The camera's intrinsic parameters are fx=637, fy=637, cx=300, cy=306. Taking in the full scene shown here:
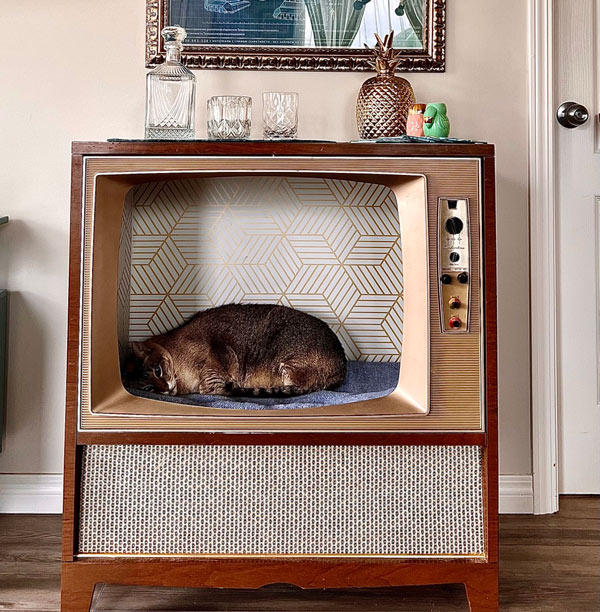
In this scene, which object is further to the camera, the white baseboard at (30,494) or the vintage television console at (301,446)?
the white baseboard at (30,494)

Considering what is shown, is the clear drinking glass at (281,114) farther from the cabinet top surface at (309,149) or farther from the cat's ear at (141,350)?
the cat's ear at (141,350)

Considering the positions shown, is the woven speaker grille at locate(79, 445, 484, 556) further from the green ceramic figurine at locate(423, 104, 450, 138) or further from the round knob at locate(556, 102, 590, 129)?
the round knob at locate(556, 102, 590, 129)

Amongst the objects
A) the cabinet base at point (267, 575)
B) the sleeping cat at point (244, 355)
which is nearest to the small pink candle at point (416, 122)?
the sleeping cat at point (244, 355)

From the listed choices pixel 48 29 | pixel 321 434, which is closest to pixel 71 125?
pixel 48 29

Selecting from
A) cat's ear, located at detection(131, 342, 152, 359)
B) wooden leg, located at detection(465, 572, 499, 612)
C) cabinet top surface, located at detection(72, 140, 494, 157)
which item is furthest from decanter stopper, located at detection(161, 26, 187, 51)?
wooden leg, located at detection(465, 572, 499, 612)

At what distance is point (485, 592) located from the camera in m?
1.29

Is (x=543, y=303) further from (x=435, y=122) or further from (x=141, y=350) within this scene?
(x=141, y=350)

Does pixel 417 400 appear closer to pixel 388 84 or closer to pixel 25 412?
pixel 388 84

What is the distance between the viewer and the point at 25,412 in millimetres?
1799

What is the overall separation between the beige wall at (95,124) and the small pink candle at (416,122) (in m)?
0.33

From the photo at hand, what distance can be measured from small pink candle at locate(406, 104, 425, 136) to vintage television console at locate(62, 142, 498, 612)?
0.22 metres

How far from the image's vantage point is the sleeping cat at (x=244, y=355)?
4.84 feet

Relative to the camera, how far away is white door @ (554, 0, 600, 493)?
1.83 m

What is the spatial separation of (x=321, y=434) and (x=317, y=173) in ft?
1.72
